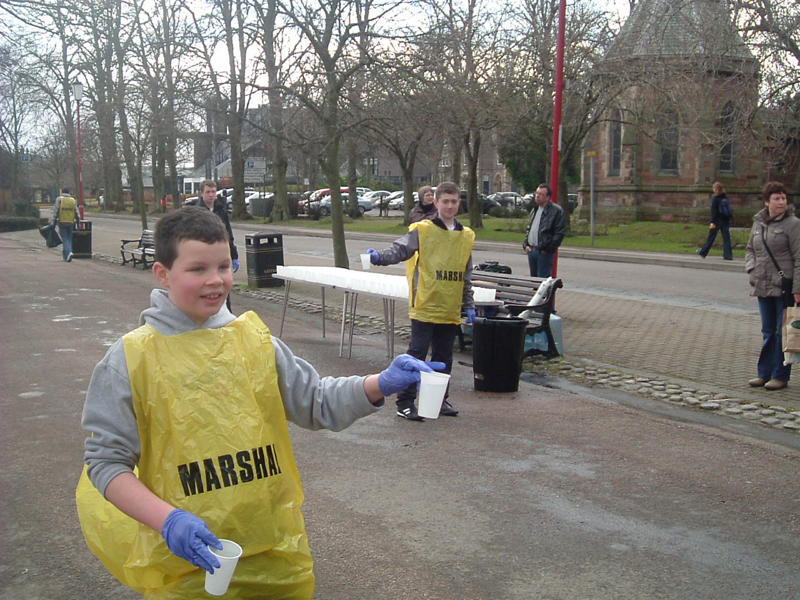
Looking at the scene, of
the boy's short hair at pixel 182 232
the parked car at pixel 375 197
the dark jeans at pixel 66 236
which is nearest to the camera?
the boy's short hair at pixel 182 232

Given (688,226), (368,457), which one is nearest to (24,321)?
(368,457)

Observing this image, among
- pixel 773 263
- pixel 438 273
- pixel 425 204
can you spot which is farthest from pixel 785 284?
pixel 425 204

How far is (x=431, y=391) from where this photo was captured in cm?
258

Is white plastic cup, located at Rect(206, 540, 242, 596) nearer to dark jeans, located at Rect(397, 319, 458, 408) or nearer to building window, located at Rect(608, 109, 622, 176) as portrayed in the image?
dark jeans, located at Rect(397, 319, 458, 408)

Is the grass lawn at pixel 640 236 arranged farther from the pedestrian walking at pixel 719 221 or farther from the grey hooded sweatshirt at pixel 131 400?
the grey hooded sweatshirt at pixel 131 400

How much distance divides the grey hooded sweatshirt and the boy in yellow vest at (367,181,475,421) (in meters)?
4.44

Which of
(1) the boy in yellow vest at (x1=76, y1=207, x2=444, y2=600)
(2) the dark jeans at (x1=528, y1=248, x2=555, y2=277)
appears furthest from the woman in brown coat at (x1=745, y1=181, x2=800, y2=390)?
(1) the boy in yellow vest at (x1=76, y1=207, x2=444, y2=600)

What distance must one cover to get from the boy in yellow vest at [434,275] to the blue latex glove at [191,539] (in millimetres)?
4977

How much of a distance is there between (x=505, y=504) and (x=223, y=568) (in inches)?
132

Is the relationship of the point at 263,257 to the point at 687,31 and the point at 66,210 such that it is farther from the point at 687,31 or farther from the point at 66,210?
the point at 687,31

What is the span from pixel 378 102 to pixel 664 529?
11979 millimetres

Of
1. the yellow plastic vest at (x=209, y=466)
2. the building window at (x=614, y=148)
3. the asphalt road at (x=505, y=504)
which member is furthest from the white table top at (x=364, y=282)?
the building window at (x=614, y=148)

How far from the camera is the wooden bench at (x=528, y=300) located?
9805 mm

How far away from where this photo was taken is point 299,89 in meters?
16.3
